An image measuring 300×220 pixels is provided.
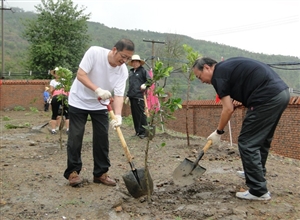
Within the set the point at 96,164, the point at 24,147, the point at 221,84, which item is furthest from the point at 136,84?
the point at 221,84

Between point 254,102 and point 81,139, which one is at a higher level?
point 254,102

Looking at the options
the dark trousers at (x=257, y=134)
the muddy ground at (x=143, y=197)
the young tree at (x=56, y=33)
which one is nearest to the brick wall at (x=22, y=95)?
the young tree at (x=56, y=33)

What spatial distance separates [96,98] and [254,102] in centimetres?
170

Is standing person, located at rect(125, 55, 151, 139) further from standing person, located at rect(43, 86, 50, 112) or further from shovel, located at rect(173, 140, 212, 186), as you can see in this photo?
standing person, located at rect(43, 86, 50, 112)

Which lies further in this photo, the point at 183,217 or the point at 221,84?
the point at 221,84

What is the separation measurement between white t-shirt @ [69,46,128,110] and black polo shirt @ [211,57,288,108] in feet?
3.61

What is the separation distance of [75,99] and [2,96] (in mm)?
18378

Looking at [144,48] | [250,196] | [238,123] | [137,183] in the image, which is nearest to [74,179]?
[137,183]

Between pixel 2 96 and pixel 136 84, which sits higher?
pixel 136 84

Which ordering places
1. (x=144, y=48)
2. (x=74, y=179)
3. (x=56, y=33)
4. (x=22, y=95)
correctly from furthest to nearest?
(x=144, y=48) < (x=56, y=33) < (x=22, y=95) < (x=74, y=179)

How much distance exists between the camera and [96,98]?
3975 millimetres

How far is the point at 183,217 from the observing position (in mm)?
3205

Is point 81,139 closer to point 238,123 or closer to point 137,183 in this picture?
point 137,183

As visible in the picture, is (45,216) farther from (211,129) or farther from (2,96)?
(2,96)
